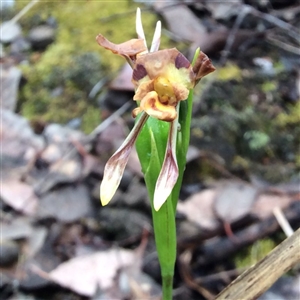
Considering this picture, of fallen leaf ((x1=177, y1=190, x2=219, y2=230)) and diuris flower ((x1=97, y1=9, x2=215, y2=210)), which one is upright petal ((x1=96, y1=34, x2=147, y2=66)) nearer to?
diuris flower ((x1=97, y1=9, x2=215, y2=210))

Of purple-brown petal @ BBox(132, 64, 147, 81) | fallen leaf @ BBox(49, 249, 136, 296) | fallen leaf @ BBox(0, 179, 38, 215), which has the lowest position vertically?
fallen leaf @ BBox(49, 249, 136, 296)

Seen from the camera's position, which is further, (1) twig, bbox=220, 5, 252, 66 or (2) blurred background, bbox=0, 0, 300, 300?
(1) twig, bbox=220, 5, 252, 66

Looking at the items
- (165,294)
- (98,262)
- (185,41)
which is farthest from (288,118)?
(165,294)

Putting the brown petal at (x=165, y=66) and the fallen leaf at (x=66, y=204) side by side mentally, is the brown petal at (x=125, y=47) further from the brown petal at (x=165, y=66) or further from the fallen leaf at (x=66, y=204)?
the fallen leaf at (x=66, y=204)

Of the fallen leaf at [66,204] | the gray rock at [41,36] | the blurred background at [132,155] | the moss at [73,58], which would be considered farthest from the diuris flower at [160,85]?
the gray rock at [41,36]

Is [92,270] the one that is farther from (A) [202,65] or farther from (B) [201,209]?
(A) [202,65]

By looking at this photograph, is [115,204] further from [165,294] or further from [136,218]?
[165,294]

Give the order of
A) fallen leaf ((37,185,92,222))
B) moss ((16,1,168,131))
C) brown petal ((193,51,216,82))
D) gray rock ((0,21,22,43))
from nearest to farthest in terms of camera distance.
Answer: brown petal ((193,51,216,82))
fallen leaf ((37,185,92,222))
moss ((16,1,168,131))
gray rock ((0,21,22,43))

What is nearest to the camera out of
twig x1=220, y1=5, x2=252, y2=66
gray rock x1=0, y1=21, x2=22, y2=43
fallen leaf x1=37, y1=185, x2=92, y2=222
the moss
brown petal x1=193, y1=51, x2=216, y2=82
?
brown petal x1=193, y1=51, x2=216, y2=82

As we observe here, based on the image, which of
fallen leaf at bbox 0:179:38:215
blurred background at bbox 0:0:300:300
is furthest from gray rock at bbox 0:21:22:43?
fallen leaf at bbox 0:179:38:215
